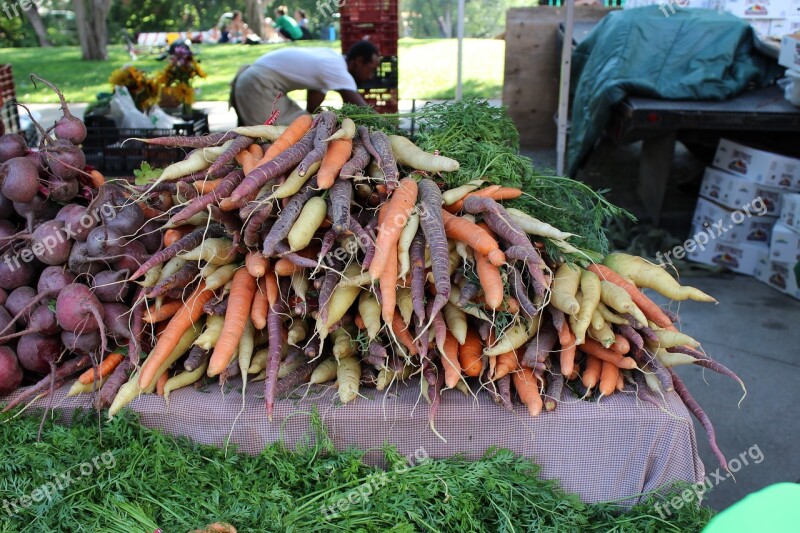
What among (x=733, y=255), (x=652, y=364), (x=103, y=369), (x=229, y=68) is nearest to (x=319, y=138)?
(x=103, y=369)

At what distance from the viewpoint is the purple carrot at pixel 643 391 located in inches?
86.1

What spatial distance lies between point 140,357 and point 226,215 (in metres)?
A: 0.62

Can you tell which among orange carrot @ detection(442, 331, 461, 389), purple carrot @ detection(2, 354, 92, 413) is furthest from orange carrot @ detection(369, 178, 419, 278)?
purple carrot @ detection(2, 354, 92, 413)

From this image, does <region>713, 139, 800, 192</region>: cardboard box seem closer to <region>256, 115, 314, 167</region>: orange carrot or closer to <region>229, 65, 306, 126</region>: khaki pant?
<region>229, 65, 306, 126</region>: khaki pant

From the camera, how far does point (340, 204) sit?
7.00 feet

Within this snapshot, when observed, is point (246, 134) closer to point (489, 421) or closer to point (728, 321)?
point (489, 421)

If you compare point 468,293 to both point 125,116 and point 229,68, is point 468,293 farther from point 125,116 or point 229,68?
point 229,68

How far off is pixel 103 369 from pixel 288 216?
908 mm

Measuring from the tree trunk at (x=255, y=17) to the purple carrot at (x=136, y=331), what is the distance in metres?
A: 19.1

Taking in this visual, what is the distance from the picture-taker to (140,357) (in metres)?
2.33

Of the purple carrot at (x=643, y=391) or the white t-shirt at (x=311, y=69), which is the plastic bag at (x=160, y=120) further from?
the purple carrot at (x=643, y=391)

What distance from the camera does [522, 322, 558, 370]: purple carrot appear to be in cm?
216

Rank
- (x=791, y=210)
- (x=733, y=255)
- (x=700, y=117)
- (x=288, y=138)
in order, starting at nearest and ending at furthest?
(x=288, y=138) < (x=791, y=210) < (x=700, y=117) < (x=733, y=255)

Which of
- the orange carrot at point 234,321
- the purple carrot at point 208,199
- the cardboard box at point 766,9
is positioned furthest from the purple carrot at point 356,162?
the cardboard box at point 766,9
